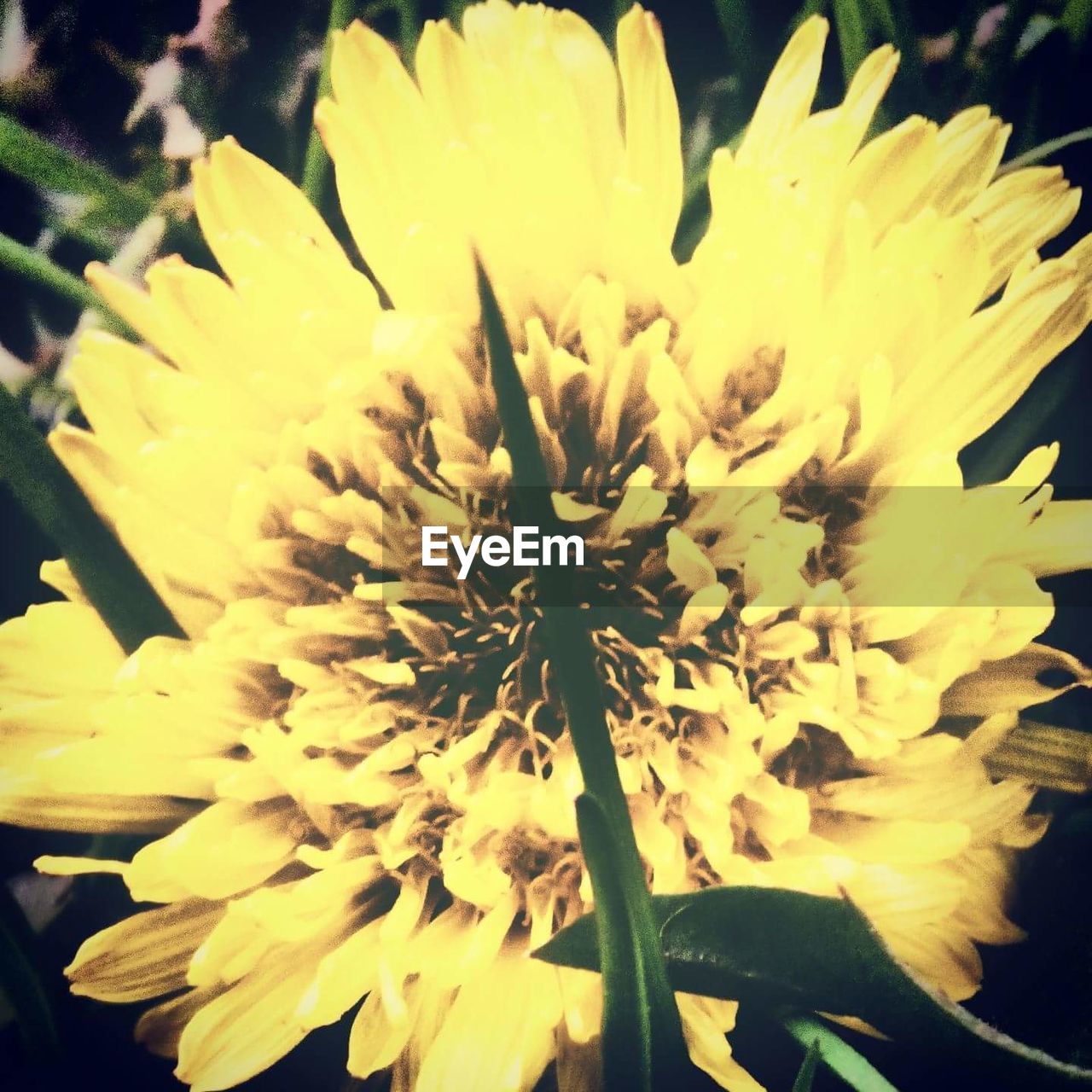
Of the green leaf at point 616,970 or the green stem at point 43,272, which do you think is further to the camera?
the green stem at point 43,272

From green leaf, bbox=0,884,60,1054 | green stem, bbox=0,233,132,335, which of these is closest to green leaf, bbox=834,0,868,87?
green stem, bbox=0,233,132,335

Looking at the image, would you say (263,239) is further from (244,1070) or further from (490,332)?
(244,1070)

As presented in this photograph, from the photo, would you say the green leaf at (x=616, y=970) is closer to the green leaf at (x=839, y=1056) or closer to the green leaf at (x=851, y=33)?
the green leaf at (x=839, y=1056)

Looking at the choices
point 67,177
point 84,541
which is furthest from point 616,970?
point 67,177

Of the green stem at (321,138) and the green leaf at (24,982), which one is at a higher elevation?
the green stem at (321,138)

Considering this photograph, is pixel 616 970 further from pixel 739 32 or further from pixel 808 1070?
pixel 739 32

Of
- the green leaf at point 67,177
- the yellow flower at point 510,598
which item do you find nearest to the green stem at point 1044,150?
the yellow flower at point 510,598

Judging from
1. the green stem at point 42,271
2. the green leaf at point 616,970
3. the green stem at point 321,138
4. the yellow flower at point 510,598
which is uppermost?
the green stem at point 321,138
